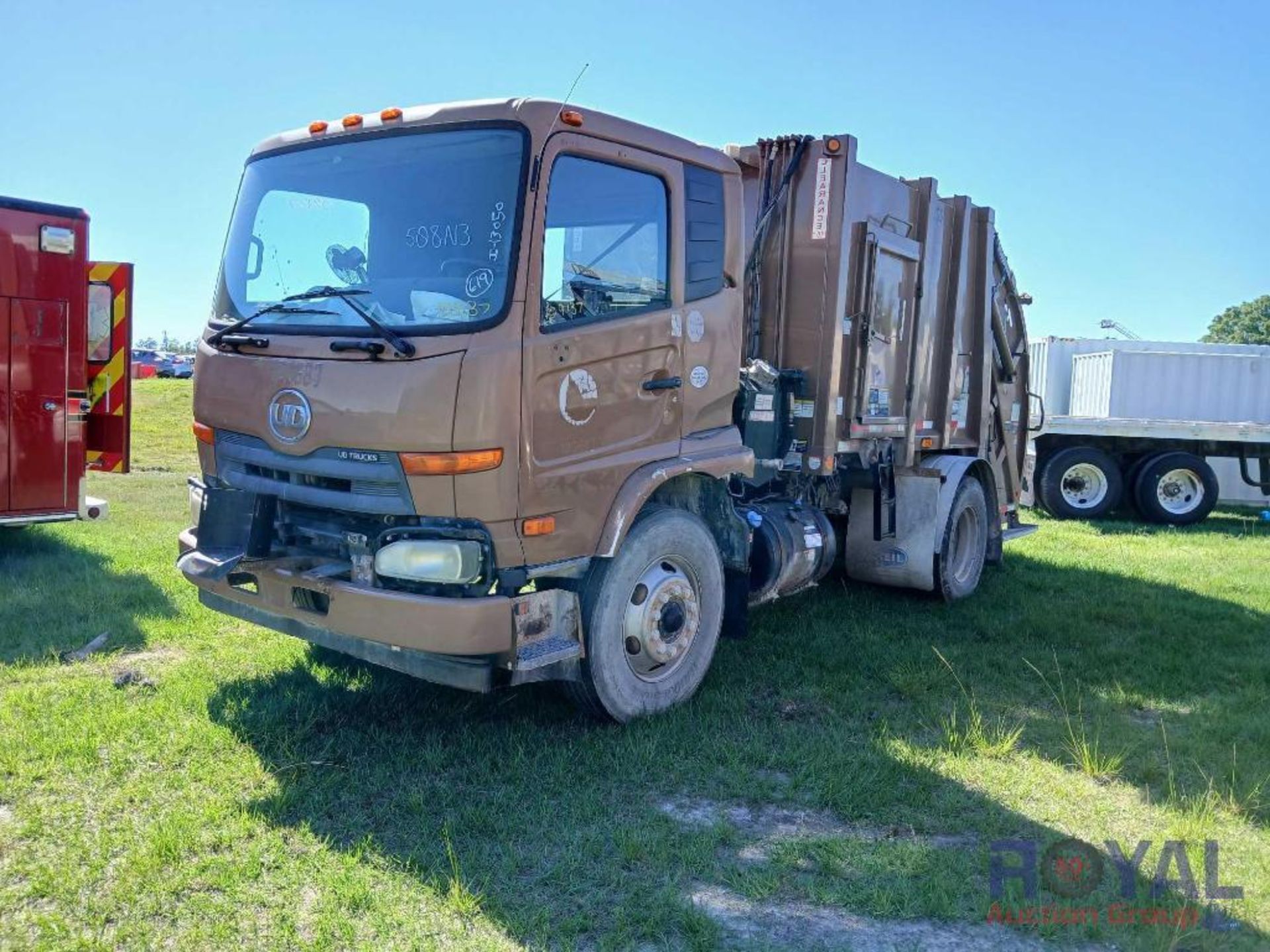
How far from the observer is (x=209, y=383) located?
4.57 meters

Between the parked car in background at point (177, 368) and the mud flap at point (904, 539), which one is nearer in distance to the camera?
the mud flap at point (904, 539)

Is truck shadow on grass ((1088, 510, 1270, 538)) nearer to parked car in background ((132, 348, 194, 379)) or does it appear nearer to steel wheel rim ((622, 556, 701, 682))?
steel wheel rim ((622, 556, 701, 682))

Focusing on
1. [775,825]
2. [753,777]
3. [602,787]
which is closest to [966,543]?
[753,777]

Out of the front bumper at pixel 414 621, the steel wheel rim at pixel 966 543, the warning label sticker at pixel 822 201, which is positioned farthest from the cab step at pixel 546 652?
the steel wheel rim at pixel 966 543

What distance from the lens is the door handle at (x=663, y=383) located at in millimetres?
4617

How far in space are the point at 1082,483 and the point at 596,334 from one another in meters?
11.2

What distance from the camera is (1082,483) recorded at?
13.6m

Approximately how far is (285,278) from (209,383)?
59 centimetres

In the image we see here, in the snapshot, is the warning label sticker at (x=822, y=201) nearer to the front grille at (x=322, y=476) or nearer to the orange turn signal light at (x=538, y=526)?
the orange turn signal light at (x=538, y=526)

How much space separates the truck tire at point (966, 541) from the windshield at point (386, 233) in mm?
4663

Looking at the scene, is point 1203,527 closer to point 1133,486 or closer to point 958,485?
point 1133,486

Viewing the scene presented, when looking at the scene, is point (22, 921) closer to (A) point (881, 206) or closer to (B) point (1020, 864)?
(B) point (1020, 864)

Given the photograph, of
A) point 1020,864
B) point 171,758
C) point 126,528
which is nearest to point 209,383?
point 171,758

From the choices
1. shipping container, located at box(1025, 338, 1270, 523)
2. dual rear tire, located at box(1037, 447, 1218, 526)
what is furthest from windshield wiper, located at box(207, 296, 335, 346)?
dual rear tire, located at box(1037, 447, 1218, 526)
